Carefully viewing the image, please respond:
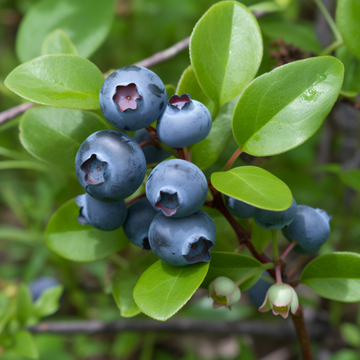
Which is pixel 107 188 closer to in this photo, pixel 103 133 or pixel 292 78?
pixel 103 133

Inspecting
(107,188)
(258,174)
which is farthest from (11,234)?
(258,174)

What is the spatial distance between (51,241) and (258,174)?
0.60 metres

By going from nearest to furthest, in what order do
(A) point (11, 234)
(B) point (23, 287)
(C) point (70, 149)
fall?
1. (C) point (70, 149)
2. (B) point (23, 287)
3. (A) point (11, 234)

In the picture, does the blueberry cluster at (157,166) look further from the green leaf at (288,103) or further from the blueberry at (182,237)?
the green leaf at (288,103)

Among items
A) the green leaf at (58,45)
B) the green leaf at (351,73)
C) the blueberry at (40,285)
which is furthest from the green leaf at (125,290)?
the blueberry at (40,285)

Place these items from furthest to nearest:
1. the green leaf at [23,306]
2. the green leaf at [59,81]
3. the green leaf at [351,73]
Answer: the green leaf at [23,306] → the green leaf at [351,73] → the green leaf at [59,81]

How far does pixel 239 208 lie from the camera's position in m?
0.82

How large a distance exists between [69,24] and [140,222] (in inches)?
44.6

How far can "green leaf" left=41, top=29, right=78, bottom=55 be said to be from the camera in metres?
1.14

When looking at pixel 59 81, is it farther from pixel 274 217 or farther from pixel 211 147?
pixel 274 217

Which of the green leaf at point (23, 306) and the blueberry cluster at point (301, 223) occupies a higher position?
the blueberry cluster at point (301, 223)

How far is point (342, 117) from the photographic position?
1822 mm

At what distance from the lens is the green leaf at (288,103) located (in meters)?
0.74

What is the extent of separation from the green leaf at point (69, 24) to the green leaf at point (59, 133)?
608 mm
